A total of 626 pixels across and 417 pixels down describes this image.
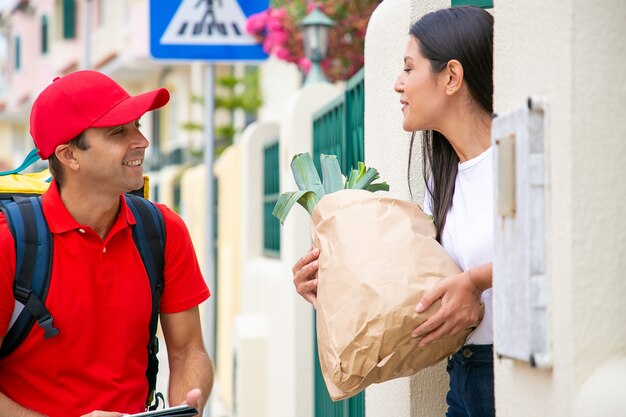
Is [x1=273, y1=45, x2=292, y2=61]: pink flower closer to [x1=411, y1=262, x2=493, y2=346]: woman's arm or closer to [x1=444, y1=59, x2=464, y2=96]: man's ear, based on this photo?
[x1=444, y1=59, x2=464, y2=96]: man's ear

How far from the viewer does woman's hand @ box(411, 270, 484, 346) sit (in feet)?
8.60

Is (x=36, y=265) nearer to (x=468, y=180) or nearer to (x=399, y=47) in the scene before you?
(x=468, y=180)

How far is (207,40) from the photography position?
6574 mm

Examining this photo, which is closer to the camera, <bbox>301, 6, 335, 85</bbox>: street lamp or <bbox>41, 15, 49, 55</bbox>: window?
<bbox>301, 6, 335, 85</bbox>: street lamp

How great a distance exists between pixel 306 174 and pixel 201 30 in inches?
144

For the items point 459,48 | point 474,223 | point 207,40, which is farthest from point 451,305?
point 207,40

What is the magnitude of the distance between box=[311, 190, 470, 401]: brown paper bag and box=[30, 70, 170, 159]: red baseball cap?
0.75 metres

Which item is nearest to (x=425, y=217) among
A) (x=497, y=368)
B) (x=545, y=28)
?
(x=497, y=368)

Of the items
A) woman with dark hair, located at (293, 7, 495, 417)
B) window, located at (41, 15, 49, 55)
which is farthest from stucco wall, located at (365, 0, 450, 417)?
window, located at (41, 15, 49, 55)

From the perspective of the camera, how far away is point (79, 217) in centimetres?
329

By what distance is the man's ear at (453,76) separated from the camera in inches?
115

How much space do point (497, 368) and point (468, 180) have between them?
2.04 ft

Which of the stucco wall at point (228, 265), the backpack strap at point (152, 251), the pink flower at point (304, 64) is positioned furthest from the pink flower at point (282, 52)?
the backpack strap at point (152, 251)

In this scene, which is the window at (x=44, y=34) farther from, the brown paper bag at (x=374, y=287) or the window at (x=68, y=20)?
the brown paper bag at (x=374, y=287)
